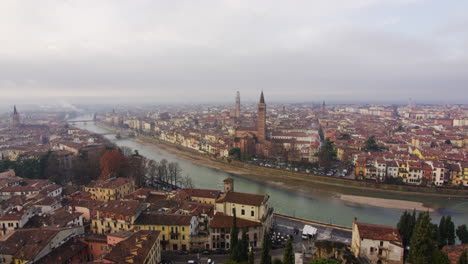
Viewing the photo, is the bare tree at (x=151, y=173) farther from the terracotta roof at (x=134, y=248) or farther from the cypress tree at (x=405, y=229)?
the cypress tree at (x=405, y=229)

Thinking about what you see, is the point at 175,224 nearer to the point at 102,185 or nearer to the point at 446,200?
the point at 102,185

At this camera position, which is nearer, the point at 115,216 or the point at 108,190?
the point at 115,216

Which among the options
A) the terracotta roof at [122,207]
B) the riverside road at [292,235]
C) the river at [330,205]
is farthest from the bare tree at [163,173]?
the riverside road at [292,235]

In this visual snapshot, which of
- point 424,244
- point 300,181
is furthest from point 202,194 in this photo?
point 300,181

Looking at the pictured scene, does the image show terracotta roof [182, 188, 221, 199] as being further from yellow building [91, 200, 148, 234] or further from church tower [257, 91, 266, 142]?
church tower [257, 91, 266, 142]

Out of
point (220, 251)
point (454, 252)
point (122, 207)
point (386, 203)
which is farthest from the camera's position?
point (386, 203)

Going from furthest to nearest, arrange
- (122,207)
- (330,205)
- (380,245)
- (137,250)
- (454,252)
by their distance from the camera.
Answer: (330,205), (122,207), (380,245), (454,252), (137,250)

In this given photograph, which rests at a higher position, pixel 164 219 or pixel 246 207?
pixel 246 207

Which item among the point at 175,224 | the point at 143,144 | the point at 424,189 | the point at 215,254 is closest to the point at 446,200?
the point at 424,189

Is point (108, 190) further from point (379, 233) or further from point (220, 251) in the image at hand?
point (379, 233)
